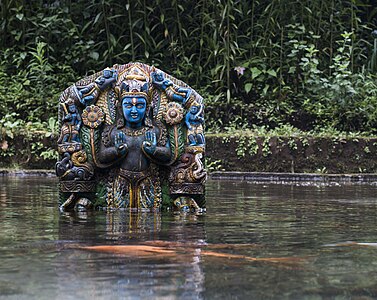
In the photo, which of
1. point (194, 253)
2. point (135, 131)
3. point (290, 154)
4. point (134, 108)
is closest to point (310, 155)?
point (290, 154)

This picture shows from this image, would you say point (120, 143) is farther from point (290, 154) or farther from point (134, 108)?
point (290, 154)

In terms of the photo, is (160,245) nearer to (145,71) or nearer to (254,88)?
(145,71)

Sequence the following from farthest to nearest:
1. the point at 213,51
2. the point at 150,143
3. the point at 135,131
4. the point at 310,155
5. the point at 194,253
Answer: the point at 213,51 < the point at 310,155 < the point at 135,131 < the point at 150,143 < the point at 194,253

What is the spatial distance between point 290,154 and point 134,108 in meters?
6.16

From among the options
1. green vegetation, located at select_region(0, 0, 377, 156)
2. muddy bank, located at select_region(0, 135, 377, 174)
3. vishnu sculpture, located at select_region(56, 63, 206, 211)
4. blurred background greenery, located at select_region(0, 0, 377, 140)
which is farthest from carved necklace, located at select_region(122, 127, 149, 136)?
blurred background greenery, located at select_region(0, 0, 377, 140)

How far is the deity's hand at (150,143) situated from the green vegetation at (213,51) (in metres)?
7.38

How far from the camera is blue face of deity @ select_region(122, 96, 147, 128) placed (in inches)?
269

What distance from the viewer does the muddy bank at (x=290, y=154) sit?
1268 cm

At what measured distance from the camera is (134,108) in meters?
6.84

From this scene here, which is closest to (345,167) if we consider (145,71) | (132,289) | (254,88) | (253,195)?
(254,88)

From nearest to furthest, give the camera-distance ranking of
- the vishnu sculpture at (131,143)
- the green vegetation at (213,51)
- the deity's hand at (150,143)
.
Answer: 1. the deity's hand at (150,143)
2. the vishnu sculpture at (131,143)
3. the green vegetation at (213,51)

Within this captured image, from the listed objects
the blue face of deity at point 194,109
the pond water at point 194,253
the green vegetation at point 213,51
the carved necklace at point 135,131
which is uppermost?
the green vegetation at point 213,51

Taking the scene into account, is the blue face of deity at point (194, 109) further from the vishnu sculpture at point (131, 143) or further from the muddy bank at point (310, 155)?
the muddy bank at point (310, 155)

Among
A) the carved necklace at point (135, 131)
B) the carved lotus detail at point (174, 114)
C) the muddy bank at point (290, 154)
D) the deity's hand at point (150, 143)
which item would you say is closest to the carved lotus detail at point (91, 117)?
the carved necklace at point (135, 131)
